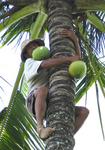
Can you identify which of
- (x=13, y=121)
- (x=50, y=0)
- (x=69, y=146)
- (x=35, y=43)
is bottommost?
(x=69, y=146)

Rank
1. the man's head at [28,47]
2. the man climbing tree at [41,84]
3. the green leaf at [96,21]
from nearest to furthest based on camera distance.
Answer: the man climbing tree at [41,84]
the man's head at [28,47]
the green leaf at [96,21]

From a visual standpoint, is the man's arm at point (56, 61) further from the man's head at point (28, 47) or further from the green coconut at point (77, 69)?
the man's head at point (28, 47)

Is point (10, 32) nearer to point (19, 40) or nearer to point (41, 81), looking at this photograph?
point (19, 40)

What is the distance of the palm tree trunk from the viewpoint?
14.5 ft

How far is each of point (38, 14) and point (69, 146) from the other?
3.01 metres

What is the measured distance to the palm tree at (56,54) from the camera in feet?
15.2

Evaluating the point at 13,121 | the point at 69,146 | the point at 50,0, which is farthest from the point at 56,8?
the point at 69,146

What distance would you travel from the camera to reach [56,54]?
525 centimetres

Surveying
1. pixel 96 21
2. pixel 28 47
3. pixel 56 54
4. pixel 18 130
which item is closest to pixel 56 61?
pixel 56 54

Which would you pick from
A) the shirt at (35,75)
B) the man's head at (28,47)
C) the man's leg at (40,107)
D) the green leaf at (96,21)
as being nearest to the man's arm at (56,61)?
the shirt at (35,75)

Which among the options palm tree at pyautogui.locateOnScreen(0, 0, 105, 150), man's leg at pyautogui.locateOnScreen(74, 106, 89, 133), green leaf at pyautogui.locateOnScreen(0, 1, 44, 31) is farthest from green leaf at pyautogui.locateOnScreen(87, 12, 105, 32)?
man's leg at pyautogui.locateOnScreen(74, 106, 89, 133)

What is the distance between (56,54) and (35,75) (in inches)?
11.9

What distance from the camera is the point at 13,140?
6000 mm

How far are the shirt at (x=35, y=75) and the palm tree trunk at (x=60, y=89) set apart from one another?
0.51 ft
